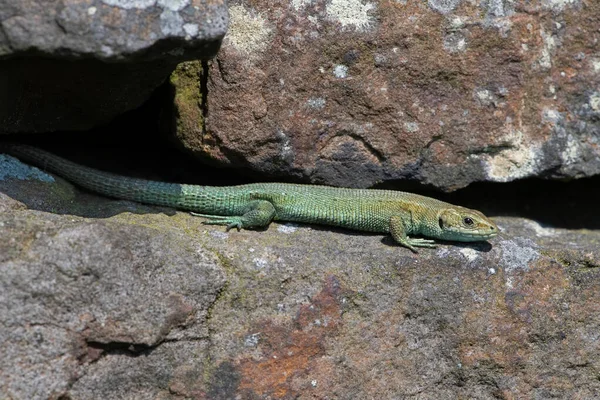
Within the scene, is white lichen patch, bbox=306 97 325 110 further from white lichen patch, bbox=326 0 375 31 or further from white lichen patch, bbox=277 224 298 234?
white lichen patch, bbox=277 224 298 234

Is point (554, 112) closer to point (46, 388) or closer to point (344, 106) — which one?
point (344, 106)

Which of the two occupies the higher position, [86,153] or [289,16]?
[289,16]

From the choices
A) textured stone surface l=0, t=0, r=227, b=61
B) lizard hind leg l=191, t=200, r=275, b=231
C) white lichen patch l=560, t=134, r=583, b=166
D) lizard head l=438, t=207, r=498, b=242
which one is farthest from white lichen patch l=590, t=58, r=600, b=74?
textured stone surface l=0, t=0, r=227, b=61

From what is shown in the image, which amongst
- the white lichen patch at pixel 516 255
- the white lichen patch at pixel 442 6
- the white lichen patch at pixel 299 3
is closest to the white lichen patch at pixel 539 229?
the white lichen patch at pixel 516 255

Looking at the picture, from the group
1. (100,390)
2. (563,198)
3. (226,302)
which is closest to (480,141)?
(563,198)

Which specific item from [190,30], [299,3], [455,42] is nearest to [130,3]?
[190,30]

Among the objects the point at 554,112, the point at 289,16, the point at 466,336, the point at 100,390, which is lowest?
the point at 100,390
